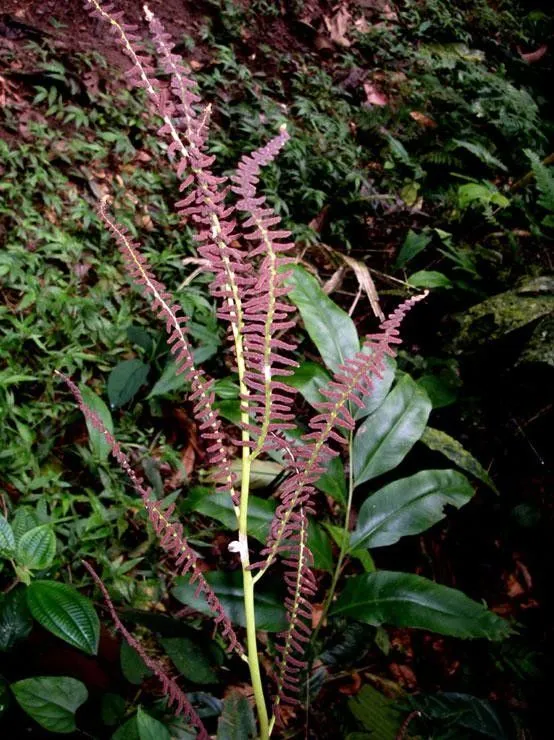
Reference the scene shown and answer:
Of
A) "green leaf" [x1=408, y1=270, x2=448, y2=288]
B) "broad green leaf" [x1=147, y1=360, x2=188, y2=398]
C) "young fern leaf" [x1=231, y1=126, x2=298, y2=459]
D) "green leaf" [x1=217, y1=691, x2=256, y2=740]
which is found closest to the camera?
"young fern leaf" [x1=231, y1=126, x2=298, y2=459]

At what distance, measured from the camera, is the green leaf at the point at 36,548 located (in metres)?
1.26

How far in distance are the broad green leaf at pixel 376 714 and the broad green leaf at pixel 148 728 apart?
1.77 feet

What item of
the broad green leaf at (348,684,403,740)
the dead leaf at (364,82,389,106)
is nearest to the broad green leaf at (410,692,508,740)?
the broad green leaf at (348,684,403,740)

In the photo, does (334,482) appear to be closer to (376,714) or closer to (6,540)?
(376,714)

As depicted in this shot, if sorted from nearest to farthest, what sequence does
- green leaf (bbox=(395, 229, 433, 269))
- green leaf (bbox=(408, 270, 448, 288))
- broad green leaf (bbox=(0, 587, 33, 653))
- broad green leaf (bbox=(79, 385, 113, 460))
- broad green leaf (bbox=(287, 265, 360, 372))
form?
broad green leaf (bbox=(0, 587, 33, 653))
broad green leaf (bbox=(287, 265, 360, 372))
broad green leaf (bbox=(79, 385, 113, 460))
green leaf (bbox=(408, 270, 448, 288))
green leaf (bbox=(395, 229, 433, 269))

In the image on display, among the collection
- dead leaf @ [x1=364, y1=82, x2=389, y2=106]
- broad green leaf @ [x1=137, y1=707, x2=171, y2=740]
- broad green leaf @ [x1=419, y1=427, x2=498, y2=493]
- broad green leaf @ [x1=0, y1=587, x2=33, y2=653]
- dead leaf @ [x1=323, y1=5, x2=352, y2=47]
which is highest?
dead leaf @ [x1=323, y1=5, x2=352, y2=47]

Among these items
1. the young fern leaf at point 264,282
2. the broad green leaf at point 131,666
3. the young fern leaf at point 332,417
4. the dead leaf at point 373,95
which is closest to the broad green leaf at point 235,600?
the broad green leaf at point 131,666

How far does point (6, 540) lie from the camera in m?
1.24

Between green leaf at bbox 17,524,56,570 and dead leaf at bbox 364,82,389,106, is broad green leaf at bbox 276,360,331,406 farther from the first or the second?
dead leaf at bbox 364,82,389,106

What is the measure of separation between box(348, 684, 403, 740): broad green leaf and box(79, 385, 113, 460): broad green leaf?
40.6 inches

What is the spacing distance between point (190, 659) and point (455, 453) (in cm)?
108

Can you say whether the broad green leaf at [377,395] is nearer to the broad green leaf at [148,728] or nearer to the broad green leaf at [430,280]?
the broad green leaf at [148,728]

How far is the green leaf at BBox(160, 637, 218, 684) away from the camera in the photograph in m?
1.23

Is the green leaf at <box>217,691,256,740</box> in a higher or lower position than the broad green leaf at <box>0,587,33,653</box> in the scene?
higher
